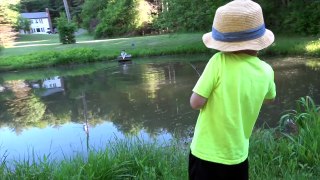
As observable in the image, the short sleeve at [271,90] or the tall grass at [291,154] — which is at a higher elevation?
the short sleeve at [271,90]

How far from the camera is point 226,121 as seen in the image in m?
1.78

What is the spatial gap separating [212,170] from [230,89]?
42 cm

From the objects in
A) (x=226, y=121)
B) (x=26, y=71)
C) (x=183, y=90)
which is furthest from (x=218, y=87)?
(x=26, y=71)

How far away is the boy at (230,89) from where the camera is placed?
1732 millimetres

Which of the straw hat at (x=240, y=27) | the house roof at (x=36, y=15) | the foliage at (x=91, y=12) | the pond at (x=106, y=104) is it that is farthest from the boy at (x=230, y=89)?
the house roof at (x=36, y=15)

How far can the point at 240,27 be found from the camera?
5.69 feet

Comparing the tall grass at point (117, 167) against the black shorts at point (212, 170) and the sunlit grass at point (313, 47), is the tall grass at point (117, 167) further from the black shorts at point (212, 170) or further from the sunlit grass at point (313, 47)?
the sunlit grass at point (313, 47)

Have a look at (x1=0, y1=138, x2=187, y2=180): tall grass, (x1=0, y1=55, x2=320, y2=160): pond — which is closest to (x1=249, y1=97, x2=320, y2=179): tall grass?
(x1=0, y1=138, x2=187, y2=180): tall grass

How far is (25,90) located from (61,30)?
13.5 meters

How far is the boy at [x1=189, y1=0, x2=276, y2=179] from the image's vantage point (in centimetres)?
173

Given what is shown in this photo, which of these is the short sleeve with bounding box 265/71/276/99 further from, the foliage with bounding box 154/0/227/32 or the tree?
the tree

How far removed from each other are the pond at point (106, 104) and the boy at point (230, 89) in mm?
2549

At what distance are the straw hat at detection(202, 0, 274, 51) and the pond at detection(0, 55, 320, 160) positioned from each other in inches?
109

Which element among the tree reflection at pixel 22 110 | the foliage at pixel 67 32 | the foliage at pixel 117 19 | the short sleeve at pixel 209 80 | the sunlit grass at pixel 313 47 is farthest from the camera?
the foliage at pixel 117 19
